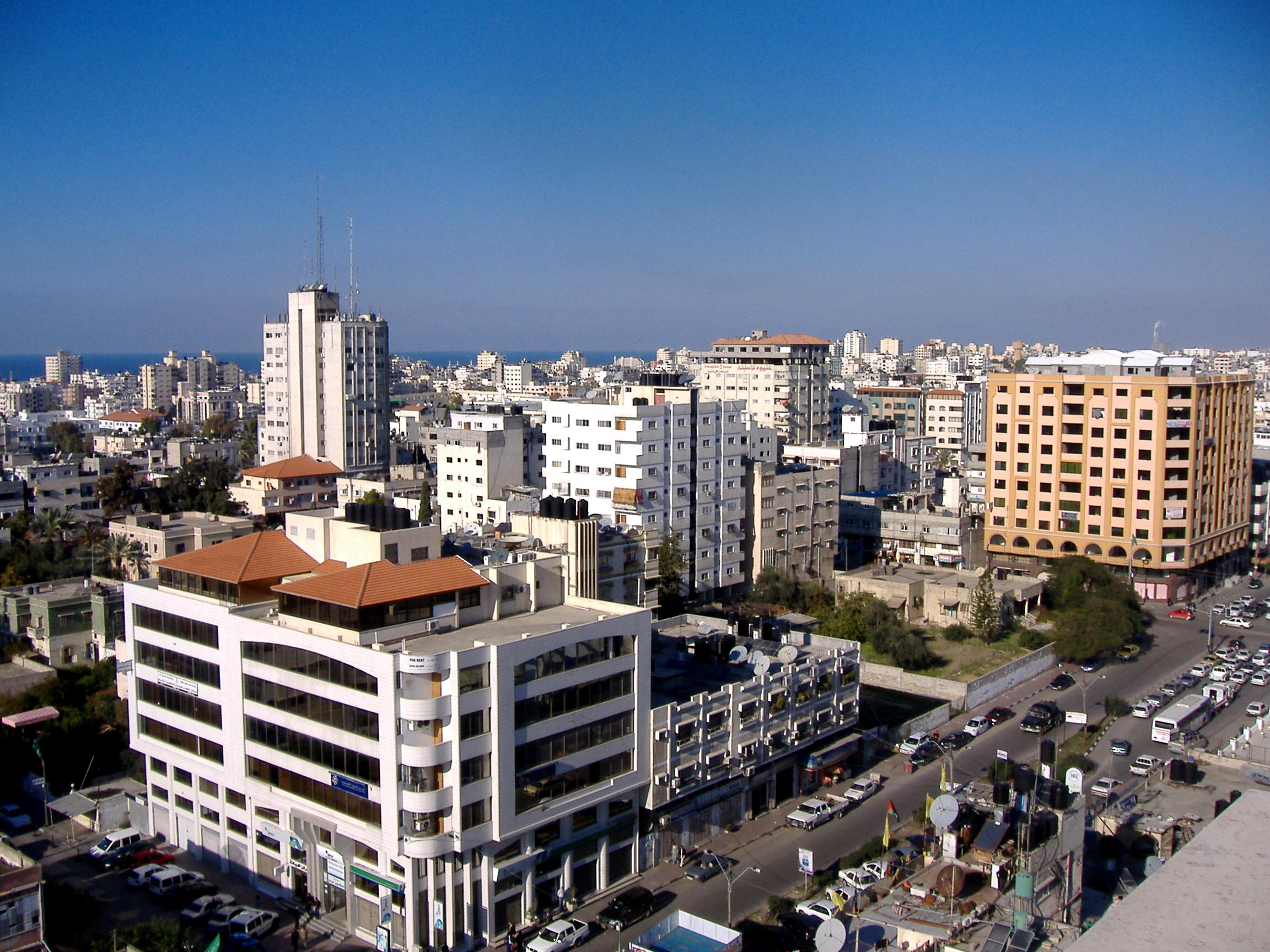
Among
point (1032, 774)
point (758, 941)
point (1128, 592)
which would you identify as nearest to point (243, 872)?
point (758, 941)

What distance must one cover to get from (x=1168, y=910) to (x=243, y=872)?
54.6 ft

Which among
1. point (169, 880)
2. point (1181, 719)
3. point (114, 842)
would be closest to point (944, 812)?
point (169, 880)

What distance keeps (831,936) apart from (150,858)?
12.6 meters

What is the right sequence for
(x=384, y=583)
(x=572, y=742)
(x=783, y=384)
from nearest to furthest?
(x=384, y=583)
(x=572, y=742)
(x=783, y=384)

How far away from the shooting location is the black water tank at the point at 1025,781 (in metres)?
16.4

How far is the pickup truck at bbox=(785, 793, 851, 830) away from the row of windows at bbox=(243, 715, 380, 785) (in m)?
8.83

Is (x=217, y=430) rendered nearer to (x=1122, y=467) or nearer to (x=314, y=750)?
(x=1122, y=467)

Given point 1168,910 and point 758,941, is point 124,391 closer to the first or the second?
point 758,941

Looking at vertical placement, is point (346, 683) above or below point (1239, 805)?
below

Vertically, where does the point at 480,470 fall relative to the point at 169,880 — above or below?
above

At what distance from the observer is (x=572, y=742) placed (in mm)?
18188

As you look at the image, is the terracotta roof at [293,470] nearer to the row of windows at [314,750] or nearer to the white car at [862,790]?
the row of windows at [314,750]

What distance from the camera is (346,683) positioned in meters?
17.1

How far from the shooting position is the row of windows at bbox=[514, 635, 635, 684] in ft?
57.0
